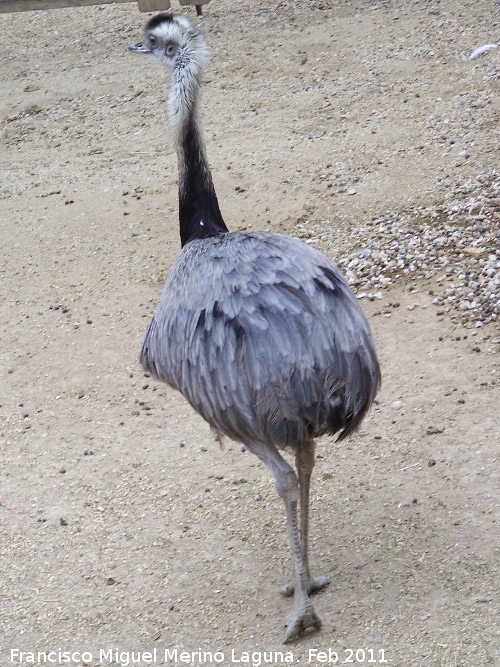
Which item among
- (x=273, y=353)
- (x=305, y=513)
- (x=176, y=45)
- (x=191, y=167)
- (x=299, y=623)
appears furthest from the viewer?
(x=176, y=45)

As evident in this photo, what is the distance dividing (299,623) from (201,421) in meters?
1.81

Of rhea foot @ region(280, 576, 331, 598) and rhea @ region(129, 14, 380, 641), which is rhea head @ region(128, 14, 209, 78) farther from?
rhea foot @ region(280, 576, 331, 598)

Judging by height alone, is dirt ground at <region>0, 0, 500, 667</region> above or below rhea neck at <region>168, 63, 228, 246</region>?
below

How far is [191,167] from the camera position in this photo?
456cm

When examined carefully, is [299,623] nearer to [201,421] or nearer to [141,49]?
[201,421]

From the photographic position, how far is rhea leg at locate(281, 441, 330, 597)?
3824mm

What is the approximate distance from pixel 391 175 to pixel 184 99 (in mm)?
3088

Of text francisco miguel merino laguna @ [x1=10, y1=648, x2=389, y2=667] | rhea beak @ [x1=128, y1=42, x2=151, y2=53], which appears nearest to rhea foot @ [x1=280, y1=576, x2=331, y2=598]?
text francisco miguel merino laguna @ [x1=10, y1=648, x2=389, y2=667]

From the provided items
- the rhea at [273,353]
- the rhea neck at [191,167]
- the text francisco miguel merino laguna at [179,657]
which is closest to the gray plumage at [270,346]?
the rhea at [273,353]

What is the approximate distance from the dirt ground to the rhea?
43 cm

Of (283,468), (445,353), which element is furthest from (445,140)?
(283,468)

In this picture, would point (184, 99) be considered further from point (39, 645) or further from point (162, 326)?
point (39, 645)

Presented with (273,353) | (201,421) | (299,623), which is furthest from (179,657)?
(201,421)

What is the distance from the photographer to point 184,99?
4582 millimetres
